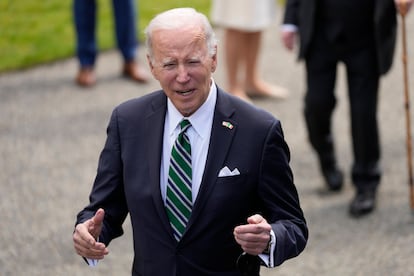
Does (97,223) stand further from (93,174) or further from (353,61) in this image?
(93,174)

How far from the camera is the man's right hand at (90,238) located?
335cm

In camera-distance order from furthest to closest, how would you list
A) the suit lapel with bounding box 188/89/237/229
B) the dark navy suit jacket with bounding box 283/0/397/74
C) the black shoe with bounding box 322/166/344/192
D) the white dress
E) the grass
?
the grass → the white dress → the black shoe with bounding box 322/166/344/192 → the dark navy suit jacket with bounding box 283/0/397/74 → the suit lapel with bounding box 188/89/237/229

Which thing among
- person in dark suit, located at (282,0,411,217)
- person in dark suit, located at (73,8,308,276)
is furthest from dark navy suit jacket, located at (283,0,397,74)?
person in dark suit, located at (73,8,308,276)

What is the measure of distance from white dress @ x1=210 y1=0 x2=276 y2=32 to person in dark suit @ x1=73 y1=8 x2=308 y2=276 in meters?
4.45

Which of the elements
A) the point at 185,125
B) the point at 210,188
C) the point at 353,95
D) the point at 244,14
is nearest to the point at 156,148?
the point at 185,125

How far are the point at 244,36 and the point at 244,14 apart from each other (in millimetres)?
270

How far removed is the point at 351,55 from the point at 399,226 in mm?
1155

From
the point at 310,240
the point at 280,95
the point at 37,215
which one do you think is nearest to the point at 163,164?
the point at 310,240

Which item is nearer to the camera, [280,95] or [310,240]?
[310,240]

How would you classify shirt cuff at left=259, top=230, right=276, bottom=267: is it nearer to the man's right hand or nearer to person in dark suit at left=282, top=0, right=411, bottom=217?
the man's right hand

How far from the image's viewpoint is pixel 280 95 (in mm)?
8547

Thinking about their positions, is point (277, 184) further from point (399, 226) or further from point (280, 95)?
point (280, 95)

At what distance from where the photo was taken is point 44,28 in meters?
10.5

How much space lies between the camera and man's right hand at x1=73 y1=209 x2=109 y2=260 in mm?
3350
